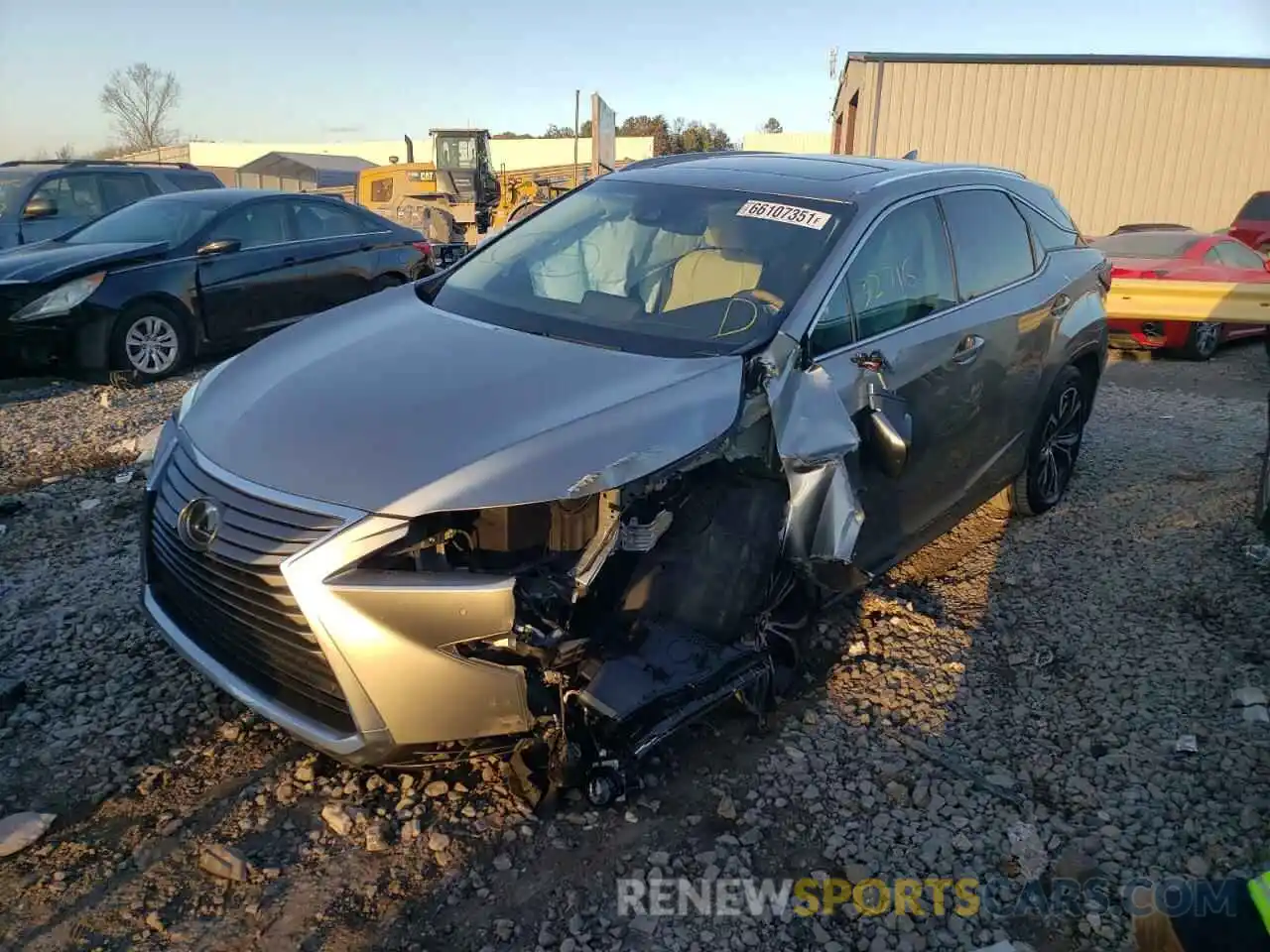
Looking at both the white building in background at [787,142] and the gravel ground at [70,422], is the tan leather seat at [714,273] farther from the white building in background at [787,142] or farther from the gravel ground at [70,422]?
the white building in background at [787,142]

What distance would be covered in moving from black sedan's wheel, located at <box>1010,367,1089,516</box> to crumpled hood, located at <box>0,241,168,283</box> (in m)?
6.64

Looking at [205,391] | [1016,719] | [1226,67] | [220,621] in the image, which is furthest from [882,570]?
[1226,67]

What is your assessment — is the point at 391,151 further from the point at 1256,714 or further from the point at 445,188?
the point at 1256,714

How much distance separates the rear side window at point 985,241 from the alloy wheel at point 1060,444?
0.83m

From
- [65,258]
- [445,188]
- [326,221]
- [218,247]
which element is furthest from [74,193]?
[445,188]

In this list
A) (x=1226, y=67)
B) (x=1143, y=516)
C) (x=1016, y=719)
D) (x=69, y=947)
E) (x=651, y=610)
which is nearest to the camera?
(x=69, y=947)

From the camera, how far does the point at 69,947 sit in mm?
2285

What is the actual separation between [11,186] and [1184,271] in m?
14.0

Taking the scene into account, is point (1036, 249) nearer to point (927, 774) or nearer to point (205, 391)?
point (927, 774)

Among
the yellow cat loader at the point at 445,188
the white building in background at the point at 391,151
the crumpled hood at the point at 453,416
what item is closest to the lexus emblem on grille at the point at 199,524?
the crumpled hood at the point at 453,416

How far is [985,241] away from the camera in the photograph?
4.34 meters

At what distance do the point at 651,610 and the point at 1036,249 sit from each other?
3.09 meters

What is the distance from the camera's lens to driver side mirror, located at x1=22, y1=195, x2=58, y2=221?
35.7 feet

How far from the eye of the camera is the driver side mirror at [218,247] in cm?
759
